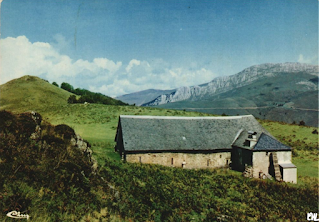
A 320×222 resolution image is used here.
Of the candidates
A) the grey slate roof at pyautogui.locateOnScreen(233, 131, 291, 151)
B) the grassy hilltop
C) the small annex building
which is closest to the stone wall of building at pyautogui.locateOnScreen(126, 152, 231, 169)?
the small annex building

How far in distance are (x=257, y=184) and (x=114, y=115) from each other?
41.9 m

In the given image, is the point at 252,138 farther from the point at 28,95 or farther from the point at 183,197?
the point at 28,95

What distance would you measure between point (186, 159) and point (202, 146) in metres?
2.60

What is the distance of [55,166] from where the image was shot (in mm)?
11609

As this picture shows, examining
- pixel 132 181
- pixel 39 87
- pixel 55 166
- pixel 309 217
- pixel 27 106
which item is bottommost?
pixel 309 217

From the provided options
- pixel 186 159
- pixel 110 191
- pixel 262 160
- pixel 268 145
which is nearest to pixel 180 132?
pixel 186 159

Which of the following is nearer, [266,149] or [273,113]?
[266,149]

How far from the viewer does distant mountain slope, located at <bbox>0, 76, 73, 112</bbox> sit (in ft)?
314

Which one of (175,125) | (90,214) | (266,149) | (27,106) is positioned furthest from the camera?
(27,106)

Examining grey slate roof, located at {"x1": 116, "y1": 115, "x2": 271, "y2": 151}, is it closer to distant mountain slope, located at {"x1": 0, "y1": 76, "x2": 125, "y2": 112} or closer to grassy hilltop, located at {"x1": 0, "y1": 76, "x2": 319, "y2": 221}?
grassy hilltop, located at {"x1": 0, "y1": 76, "x2": 319, "y2": 221}

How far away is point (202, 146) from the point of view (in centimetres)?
2834

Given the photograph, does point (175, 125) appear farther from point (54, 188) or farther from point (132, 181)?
point (54, 188)

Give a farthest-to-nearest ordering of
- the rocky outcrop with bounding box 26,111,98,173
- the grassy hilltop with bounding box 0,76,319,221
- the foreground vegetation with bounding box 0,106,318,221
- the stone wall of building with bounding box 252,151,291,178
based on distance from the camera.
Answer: the stone wall of building with bounding box 252,151,291,178, the rocky outcrop with bounding box 26,111,98,173, the grassy hilltop with bounding box 0,76,319,221, the foreground vegetation with bounding box 0,106,318,221

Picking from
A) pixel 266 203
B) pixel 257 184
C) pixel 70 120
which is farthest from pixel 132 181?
pixel 70 120
